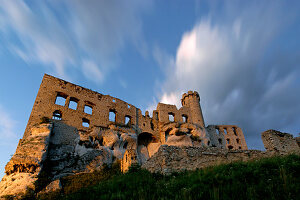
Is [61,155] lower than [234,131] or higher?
lower

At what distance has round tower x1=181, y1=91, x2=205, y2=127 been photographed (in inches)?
1152

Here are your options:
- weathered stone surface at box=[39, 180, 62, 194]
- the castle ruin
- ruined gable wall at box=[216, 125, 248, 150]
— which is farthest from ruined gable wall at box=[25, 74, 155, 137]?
ruined gable wall at box=[216, 125, 248, 150]

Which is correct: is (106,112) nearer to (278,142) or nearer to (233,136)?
(278,142)

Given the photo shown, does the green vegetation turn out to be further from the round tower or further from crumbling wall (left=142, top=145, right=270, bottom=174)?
the round tower

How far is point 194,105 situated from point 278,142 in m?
19.6

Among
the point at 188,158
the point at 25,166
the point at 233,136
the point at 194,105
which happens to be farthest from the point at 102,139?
the point at 233,136

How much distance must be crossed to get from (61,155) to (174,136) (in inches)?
622

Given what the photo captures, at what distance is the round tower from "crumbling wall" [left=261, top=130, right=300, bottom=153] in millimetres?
16471

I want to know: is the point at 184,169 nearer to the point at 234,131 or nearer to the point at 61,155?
the point at 61,155

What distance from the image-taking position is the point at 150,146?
24156 millimetres

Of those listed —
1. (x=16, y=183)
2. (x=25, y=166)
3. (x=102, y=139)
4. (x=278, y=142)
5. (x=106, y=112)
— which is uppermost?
(x=106, y=112)

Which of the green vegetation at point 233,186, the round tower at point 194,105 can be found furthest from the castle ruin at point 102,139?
the green vegetation at point 233,186

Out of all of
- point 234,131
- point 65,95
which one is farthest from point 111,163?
point 234,131

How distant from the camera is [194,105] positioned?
3112 centimetres
